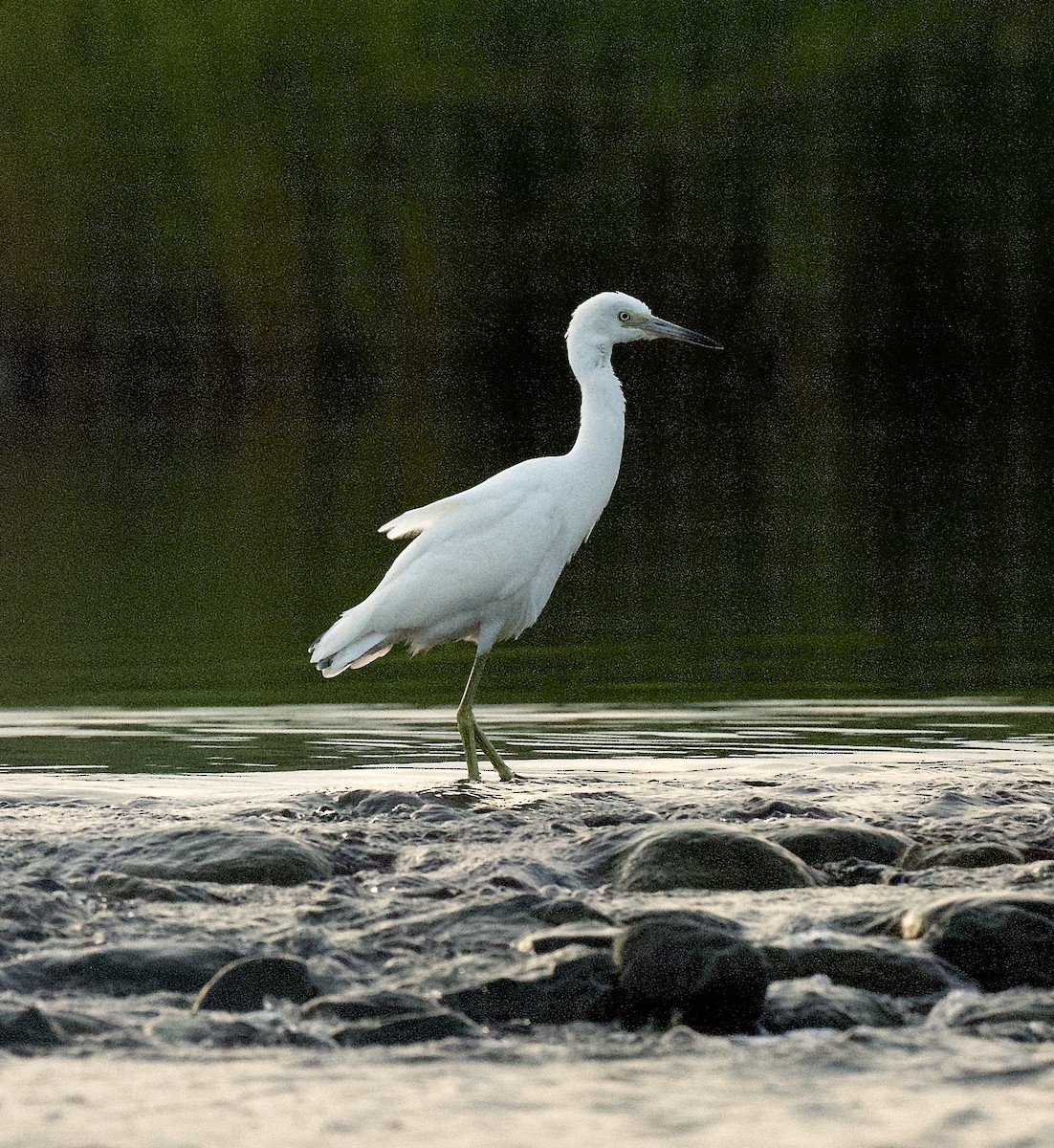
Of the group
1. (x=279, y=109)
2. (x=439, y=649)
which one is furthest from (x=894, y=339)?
(x=439, y=649)

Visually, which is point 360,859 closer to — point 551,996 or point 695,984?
point 551,996

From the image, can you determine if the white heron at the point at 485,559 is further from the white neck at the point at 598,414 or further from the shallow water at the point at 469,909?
the shallow water at the point at 469,909

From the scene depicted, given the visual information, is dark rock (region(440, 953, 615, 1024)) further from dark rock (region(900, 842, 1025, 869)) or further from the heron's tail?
the heron's tail

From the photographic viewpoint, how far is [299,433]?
196ft

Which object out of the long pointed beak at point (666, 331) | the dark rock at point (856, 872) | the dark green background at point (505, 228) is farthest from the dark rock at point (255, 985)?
the dark green background at point (505, 228)

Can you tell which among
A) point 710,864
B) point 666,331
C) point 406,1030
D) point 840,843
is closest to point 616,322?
point 666,331

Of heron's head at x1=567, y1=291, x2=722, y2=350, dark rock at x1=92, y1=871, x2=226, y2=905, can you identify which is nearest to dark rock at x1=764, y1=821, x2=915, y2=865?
dark rock at x1=92, y1=871, x2=226, y2=905

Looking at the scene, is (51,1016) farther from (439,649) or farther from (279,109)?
(279,109)

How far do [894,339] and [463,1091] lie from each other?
95.9 meters

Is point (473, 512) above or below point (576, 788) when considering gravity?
above

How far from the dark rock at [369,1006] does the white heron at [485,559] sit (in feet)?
15.9

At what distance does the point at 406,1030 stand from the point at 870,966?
5.18 ft

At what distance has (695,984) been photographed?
6195 millimetres

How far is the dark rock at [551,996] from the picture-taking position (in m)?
6.29
